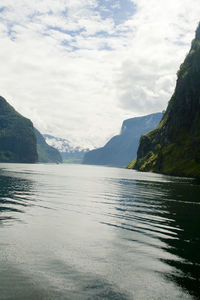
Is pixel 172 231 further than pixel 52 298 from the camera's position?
Yes

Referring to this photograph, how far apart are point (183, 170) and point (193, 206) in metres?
144

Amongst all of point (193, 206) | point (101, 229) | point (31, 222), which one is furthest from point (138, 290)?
point (193, 206)

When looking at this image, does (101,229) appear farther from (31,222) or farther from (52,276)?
(52,276)

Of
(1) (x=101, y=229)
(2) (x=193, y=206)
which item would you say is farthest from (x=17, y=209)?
(2) (x=193, y=206)

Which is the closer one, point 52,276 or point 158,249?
point 52,276

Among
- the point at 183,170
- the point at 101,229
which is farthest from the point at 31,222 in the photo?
the point at 183,170

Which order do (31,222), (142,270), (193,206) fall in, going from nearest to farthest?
(142,270) < (31,222) < (193,206)

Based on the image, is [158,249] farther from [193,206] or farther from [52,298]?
[193,206]

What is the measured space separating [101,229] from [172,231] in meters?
8.13

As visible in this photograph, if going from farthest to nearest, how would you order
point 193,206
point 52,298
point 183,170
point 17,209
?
point 183,170
point 193,206
point 17,209
point 52,298

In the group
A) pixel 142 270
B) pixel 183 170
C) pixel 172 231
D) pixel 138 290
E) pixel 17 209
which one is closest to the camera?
pixel 138 290

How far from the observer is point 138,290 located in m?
16.5

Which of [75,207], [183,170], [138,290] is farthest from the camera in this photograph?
[183,170]

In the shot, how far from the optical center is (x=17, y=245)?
24.1 meters
